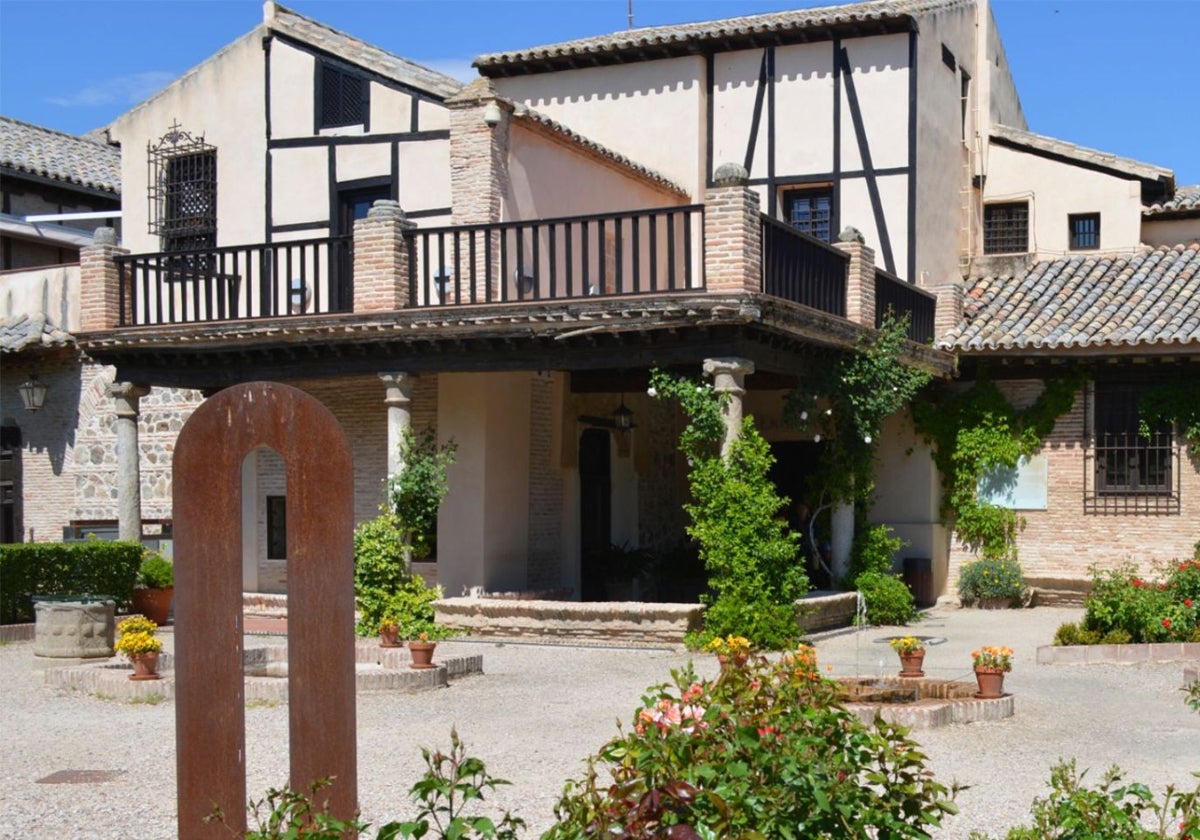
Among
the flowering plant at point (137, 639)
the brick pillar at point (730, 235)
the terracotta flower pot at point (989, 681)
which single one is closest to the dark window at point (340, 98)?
the brick pillar at point (730, 235)

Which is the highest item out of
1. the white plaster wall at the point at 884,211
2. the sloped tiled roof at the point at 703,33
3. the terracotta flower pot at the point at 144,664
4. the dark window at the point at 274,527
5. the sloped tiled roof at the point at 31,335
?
the sloped tiled roof at the point at 703,33

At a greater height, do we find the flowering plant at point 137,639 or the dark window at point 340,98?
the dark window at point 340,98

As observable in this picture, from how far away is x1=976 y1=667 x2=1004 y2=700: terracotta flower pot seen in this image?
10.9 metres

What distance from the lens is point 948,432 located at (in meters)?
20.2

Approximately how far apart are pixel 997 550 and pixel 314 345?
931cm

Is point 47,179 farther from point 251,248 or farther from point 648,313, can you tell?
point 648,313

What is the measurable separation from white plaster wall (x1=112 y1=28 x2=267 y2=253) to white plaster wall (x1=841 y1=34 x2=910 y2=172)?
7.31 m

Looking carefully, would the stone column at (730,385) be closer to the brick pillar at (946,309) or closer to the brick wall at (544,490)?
the brick wall at (544,490)

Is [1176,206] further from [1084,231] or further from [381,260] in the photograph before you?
[381,260]

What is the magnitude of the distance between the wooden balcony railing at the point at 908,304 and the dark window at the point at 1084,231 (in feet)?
15.6

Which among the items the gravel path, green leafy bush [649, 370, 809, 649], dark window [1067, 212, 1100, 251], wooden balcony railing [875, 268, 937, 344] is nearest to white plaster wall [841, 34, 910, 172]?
wooden balcony railing [875, 268, 937, 344]

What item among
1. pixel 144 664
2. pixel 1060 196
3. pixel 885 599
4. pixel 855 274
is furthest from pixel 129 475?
pixel 1060 196

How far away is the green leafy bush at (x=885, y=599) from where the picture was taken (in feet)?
58.4

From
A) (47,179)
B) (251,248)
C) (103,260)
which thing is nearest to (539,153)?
(251,248)
